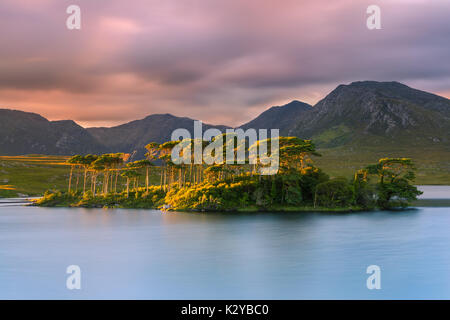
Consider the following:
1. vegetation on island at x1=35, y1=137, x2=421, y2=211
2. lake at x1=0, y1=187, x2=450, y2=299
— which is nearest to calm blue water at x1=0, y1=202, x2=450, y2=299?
lake at x1=0, y1=187, x2=450, y2=299

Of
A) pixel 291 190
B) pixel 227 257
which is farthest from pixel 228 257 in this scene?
pixel 291 190

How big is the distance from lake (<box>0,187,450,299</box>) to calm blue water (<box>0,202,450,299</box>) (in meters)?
0.10

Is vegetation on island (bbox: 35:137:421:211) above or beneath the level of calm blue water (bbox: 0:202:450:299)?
above

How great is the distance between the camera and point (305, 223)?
63.9 metres

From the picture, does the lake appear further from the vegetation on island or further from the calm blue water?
the vegetation on island

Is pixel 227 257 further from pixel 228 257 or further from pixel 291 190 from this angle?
pixel 291 190

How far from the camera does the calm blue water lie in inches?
1127

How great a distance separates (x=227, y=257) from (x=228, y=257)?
0.10 metres

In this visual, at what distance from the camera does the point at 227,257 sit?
4034cm

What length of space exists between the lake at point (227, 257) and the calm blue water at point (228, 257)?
10 centimetres

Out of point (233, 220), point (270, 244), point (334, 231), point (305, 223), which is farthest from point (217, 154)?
point (270, 244)

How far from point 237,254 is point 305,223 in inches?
990

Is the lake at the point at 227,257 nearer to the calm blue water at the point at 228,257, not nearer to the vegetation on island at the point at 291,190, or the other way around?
the calm blue water at the point at 228,257
